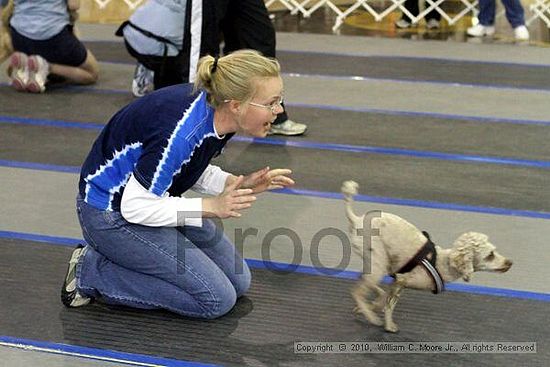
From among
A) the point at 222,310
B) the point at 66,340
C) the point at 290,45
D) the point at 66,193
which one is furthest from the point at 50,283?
the point at 290,45

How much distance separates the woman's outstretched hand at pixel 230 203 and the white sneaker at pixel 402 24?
5.15 meters

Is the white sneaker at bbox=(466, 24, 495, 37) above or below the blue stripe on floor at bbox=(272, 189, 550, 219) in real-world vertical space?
below

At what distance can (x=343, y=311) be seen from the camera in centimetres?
277

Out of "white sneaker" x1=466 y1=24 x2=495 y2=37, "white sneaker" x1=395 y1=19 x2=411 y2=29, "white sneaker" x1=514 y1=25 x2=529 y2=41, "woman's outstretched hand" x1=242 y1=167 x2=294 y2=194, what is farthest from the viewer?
"white sneaker" x1=395 y1=19 x2=411 y2=29

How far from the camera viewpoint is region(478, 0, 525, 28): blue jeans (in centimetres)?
684

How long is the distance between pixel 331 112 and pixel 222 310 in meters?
2.36

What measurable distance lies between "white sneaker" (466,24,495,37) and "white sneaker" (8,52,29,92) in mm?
3360

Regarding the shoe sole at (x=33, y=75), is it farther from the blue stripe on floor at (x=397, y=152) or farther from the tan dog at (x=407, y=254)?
the tan dog at (x=407, y=254)

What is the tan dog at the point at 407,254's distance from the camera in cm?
248

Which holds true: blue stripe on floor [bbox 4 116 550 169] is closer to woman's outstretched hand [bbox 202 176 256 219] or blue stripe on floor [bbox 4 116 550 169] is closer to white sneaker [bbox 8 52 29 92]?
white sneaker [bbox 8 52 29 92]

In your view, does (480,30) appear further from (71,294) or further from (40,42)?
(71,294)

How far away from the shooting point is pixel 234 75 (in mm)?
2492

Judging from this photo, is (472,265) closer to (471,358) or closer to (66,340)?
(471,358)

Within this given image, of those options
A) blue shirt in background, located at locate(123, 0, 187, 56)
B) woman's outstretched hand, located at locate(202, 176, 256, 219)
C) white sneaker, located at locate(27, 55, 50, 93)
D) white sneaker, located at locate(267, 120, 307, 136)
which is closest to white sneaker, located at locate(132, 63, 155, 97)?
blue shirt in background, located at locate(123, 0, 187, 56)
